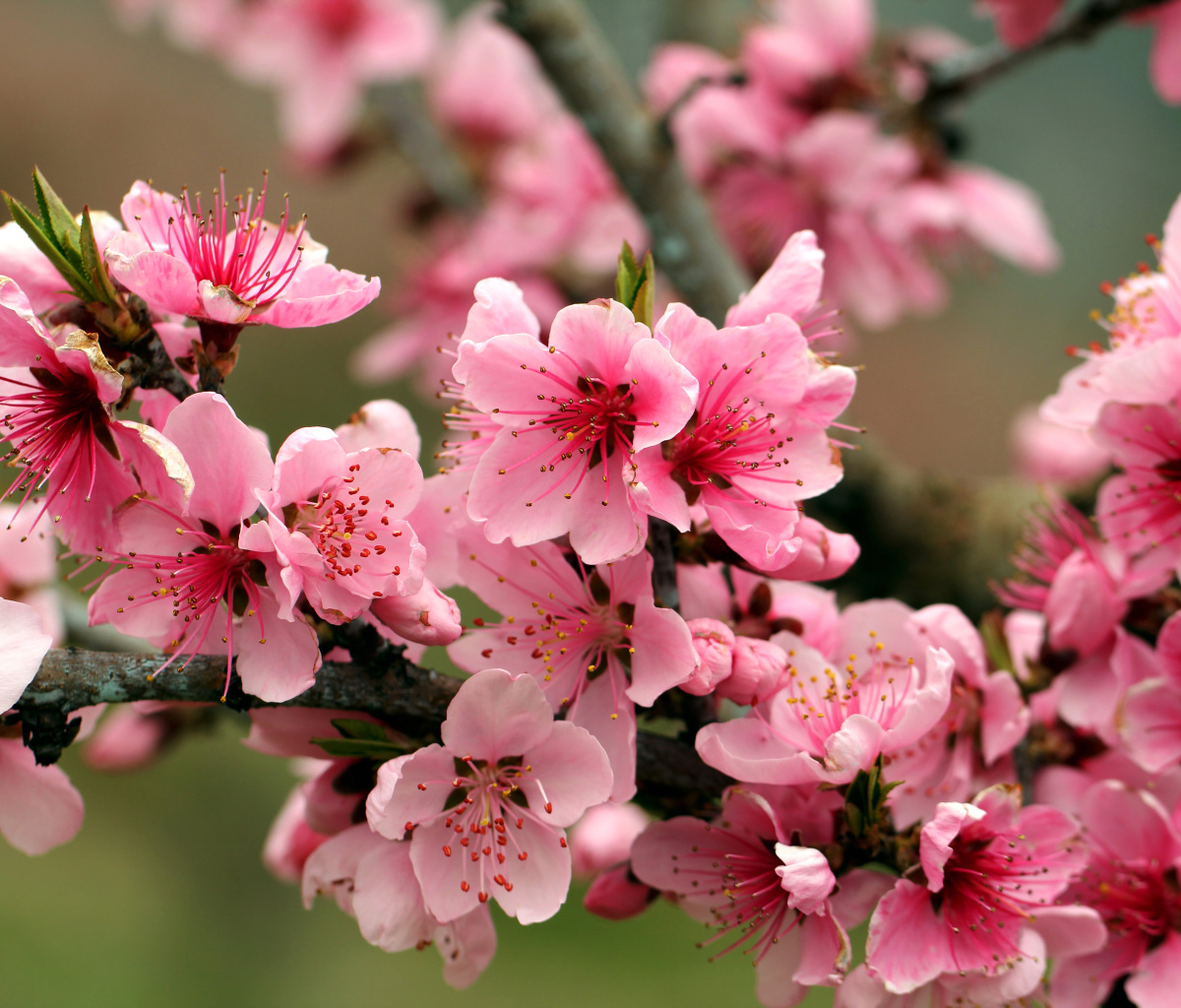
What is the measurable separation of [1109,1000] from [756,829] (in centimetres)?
33

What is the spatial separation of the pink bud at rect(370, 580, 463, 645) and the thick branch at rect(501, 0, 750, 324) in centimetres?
68

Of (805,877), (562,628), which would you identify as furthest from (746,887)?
(562,628)

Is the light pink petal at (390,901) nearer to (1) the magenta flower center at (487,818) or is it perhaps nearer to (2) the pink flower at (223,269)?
(1) the magenta flower center at (487,818)

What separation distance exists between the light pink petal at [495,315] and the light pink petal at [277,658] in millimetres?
192

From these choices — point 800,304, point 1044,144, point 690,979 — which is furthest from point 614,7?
point 800,304

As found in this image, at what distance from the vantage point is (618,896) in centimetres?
72

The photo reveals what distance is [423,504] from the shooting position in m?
0.65

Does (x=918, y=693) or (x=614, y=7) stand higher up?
(x=918, y=693)

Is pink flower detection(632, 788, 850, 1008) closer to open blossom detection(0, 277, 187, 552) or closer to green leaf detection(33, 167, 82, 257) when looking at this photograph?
open blossom detection(0, 277, 187, 552)

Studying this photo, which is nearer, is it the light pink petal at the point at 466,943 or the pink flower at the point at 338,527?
the pink flower at the point at 338,527

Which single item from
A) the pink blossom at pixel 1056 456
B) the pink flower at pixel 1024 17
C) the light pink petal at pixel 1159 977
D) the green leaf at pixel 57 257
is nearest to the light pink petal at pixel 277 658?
the green leaf at pixel 57 257

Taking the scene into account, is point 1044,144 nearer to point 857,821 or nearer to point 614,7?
point 614,7

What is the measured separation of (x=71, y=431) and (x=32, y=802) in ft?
0.79

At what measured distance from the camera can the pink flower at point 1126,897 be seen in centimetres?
69
